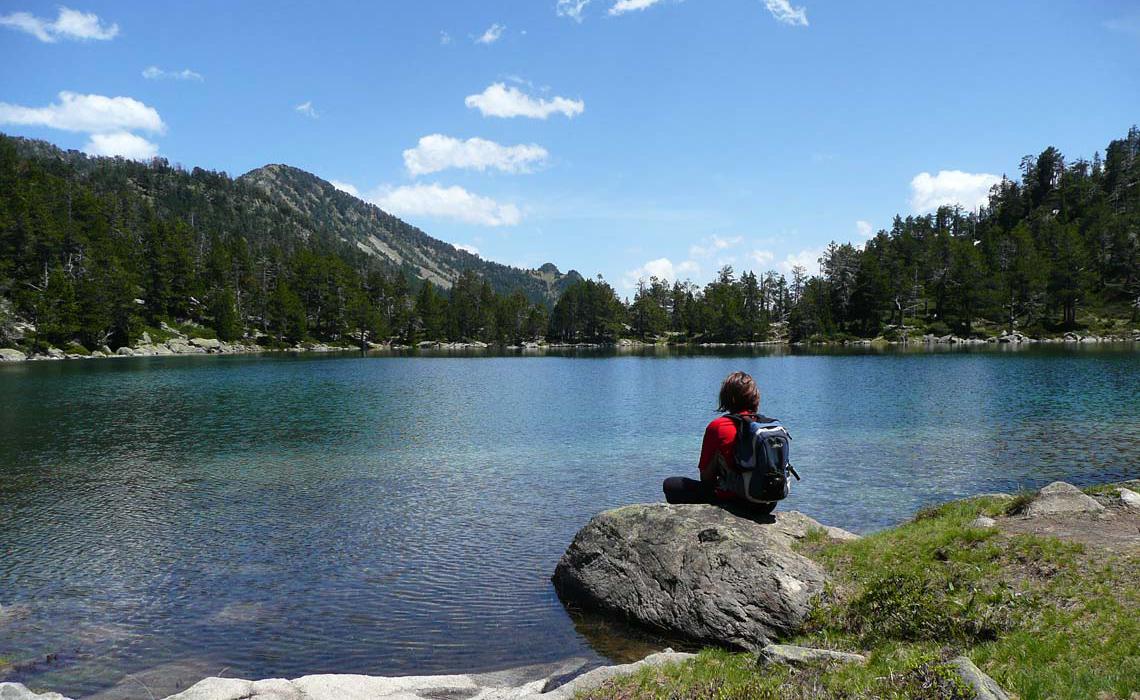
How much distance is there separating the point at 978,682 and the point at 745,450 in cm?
577

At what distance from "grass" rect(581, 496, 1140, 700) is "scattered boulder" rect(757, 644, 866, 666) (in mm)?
172

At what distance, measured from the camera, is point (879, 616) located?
31.9 feet

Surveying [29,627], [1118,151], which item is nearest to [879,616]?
[29,627]

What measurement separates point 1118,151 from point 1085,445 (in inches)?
9109

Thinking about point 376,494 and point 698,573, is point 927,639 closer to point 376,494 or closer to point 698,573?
point 698,573

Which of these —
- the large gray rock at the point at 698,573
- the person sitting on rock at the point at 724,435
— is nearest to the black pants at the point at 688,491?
the person sitting on rock at the point at 724,435

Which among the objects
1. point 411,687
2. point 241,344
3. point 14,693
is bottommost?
point 411,687

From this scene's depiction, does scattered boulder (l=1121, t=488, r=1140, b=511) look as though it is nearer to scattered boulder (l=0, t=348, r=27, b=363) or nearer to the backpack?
the backpack

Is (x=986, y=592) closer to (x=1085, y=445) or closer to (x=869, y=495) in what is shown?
(x=869, y=495)

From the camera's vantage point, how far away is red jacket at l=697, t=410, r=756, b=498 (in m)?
11.8

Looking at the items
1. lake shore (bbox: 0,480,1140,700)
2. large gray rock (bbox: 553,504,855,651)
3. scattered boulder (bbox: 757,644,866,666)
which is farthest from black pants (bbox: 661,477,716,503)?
scattered boulder (bbox: 757,644,866,666)

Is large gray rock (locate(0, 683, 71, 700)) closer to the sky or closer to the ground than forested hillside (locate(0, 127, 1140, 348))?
closer to the ground

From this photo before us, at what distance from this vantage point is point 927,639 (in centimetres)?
888

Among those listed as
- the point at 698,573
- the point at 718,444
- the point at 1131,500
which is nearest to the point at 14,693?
the point at 698,573
